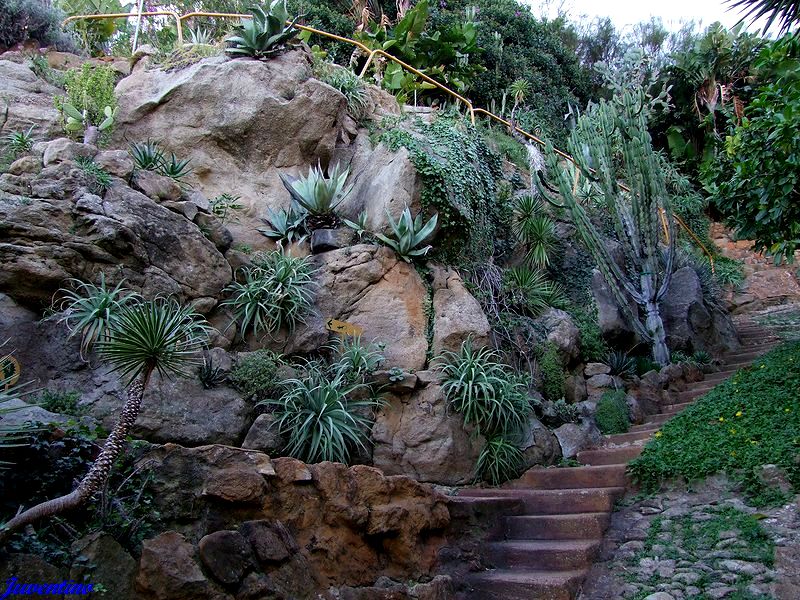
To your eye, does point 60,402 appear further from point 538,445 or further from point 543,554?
point 538,445

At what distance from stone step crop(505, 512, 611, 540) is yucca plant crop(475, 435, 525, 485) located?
3.25 ft

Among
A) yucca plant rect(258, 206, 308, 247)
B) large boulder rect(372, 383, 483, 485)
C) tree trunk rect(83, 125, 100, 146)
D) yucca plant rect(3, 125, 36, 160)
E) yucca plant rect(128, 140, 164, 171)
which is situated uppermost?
tree trunk rect(83, 125, 100, 146)

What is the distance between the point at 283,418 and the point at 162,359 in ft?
7.44

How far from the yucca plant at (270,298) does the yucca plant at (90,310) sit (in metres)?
1.36

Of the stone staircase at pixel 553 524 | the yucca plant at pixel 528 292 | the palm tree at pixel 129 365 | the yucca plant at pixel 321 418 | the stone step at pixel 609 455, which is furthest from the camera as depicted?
the yucca plant at pixel 528 292

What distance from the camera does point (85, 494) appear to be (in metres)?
3.87

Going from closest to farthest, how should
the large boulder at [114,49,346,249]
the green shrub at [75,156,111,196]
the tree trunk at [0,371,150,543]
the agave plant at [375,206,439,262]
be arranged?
the tree trunk at [0,371,150,543], the green shrub at [75,156,111,196], the agave plant at [375,206,439,262], the large boulder at [114,49,346,249]

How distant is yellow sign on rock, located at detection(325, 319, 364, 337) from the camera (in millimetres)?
8305

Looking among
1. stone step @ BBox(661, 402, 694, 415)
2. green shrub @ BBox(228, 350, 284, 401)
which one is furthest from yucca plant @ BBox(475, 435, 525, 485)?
stone step @ BBox(661, 402, 694, 415)

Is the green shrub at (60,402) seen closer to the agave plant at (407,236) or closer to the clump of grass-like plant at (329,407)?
the clump of grass-like plant at (329,407)

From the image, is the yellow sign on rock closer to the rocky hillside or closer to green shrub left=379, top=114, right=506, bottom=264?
the rocky hillside

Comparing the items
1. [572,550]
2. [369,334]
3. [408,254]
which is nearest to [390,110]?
[408,254]

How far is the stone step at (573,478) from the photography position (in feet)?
24.3

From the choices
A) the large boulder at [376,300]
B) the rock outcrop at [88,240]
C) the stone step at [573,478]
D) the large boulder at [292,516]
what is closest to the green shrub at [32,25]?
the rock outcrop at [88,240]
